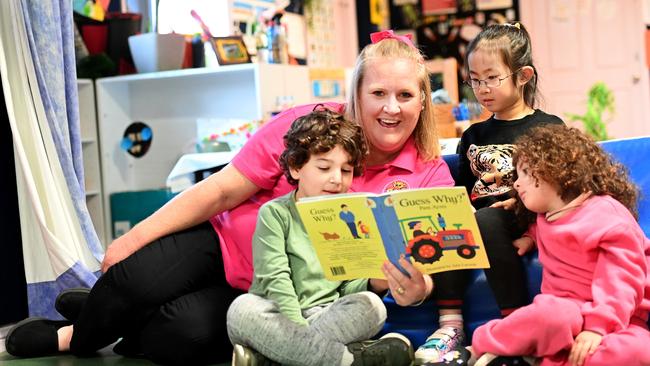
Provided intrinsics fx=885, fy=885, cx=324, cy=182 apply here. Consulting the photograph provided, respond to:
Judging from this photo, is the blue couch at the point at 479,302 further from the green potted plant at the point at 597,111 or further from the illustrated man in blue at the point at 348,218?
the green potted plant at the point at 597,111

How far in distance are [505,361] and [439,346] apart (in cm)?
17

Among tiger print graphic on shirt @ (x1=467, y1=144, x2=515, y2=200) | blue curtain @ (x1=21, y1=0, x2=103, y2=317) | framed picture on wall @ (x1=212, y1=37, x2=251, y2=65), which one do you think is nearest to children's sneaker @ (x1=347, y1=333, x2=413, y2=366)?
tiger print graphic on shirt @ (x1=467, y1=144, x2=515, y2=200)

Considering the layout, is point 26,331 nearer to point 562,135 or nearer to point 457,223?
point 457,223

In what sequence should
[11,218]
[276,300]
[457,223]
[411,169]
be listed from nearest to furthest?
[457,223], [276,300], [411,169], [11,218]

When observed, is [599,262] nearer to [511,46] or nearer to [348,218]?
[348,218]

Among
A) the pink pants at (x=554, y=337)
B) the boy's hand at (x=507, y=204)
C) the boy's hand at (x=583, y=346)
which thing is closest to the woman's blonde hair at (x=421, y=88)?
the boy's hand at (x=507, y=204)

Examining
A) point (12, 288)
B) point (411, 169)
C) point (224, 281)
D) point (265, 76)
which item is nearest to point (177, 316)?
point (224, 281)

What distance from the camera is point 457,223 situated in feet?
6.38

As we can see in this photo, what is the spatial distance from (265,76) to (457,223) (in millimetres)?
2800

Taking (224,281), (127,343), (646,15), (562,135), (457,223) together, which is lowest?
(127,343)

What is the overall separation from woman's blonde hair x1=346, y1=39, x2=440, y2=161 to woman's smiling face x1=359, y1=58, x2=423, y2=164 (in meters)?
0.02

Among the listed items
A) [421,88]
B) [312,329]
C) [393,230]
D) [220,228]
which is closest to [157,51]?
[220,228]

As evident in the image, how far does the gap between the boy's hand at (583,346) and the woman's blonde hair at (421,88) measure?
66 centimetres

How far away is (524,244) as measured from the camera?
7.10ft
